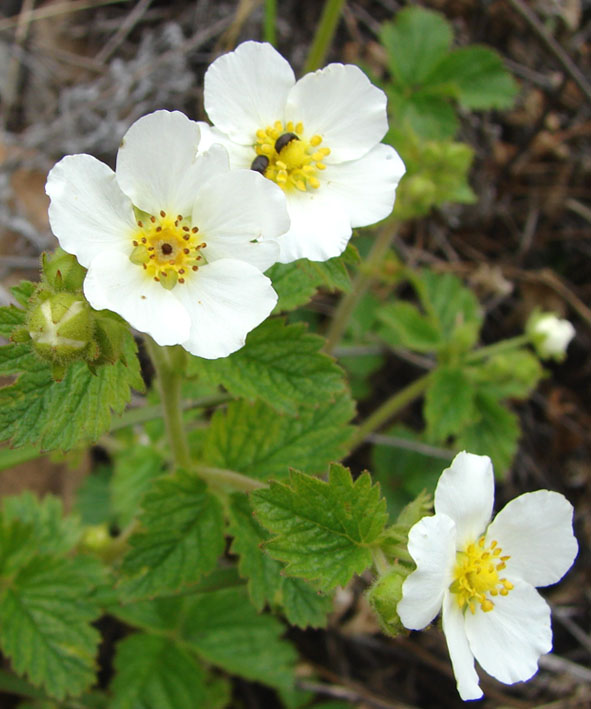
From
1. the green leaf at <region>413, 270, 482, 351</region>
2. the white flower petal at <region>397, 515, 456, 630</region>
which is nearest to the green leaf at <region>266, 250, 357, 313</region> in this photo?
the white flower petal at <region>397, 515, 456, 630</region>

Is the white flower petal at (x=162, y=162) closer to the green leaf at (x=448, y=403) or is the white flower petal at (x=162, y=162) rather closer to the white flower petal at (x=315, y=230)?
the white flower petal at (x=315, y=230)

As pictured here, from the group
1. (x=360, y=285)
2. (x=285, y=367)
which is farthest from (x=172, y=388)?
(x=360, y=285)

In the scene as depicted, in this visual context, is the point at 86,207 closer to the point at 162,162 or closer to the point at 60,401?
the point at 162,162

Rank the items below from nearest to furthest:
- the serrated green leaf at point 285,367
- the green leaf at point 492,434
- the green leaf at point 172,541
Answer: the serrated green leaf at point 285,367 < the green leaf at point 172,541 < the green leaf at point 492,434

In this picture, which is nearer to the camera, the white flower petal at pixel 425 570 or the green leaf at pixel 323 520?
the white flower petal at pixel 425 570

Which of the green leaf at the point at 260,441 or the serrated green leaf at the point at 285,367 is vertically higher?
A: the serrated green leaf at the point at 285,367

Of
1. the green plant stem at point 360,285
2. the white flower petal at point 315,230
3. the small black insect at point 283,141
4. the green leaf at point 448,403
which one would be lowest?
the green leaf at point 448,403

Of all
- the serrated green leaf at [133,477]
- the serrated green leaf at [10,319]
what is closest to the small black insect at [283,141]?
the serrated green leaf at [10,319]

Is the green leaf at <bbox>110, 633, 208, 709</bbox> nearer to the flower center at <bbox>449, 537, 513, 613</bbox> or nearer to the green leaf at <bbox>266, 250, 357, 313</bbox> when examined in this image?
the flower center at <bbox>449, 537, 513, 613</bbox>
